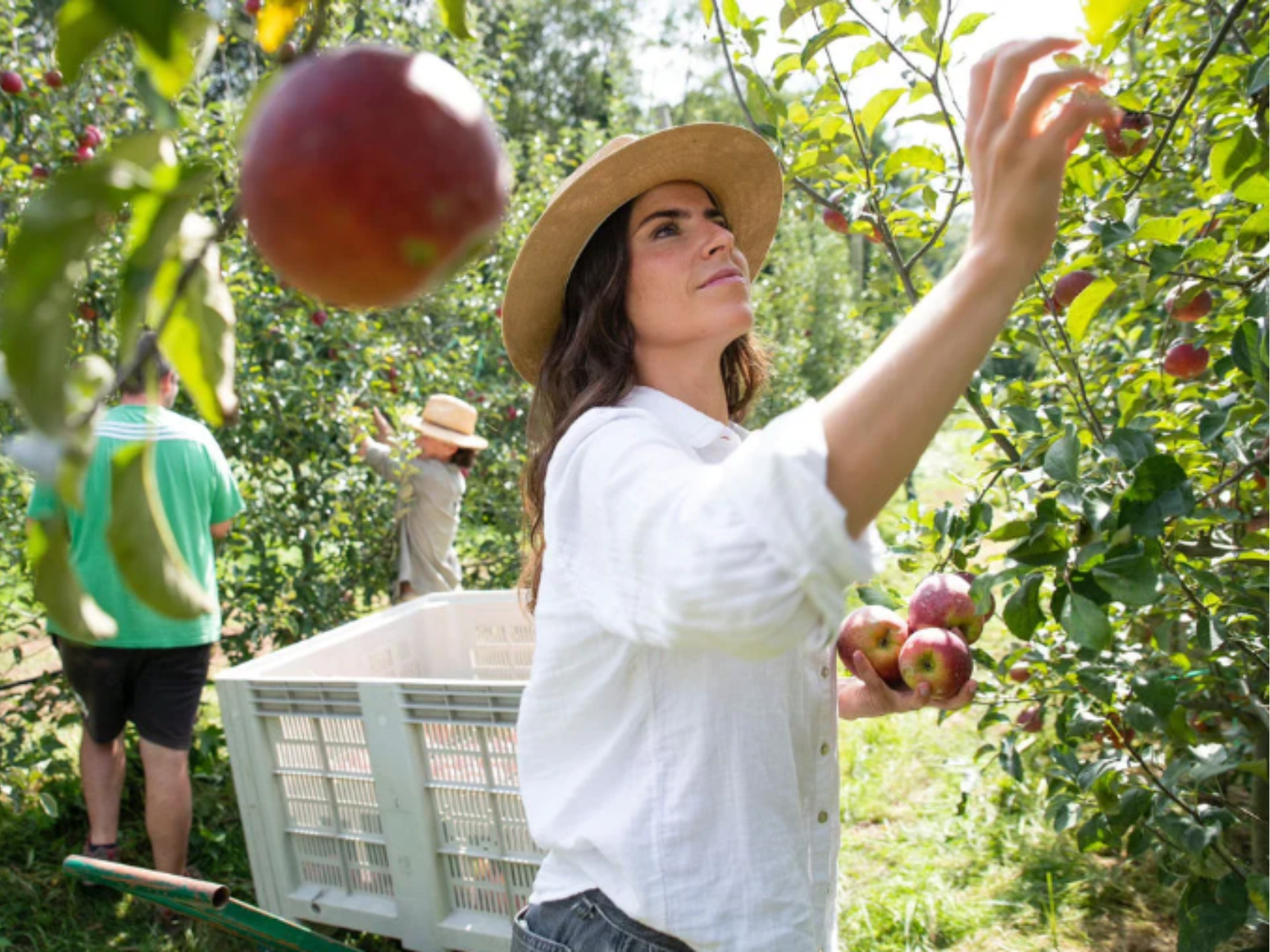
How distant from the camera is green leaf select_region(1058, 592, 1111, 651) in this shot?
3.32 ft

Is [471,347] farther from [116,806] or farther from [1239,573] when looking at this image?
[1239,573]

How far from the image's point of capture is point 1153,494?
1068 mm

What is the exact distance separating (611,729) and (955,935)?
75.1 inches

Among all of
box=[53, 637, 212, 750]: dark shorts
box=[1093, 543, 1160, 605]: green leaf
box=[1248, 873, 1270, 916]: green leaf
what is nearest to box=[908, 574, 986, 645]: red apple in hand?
box=[1093, 543, 1160, 605]: green leaf

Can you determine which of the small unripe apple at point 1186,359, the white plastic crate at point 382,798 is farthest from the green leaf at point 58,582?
the small unripe apple at point 1186,359

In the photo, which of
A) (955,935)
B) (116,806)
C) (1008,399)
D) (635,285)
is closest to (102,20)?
(635,285)

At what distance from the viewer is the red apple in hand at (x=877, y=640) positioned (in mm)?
1535

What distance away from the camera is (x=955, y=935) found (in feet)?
8.61

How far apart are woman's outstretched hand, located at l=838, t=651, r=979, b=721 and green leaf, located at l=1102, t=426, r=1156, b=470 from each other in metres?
0.36

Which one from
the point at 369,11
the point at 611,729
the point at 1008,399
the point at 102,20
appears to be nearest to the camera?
the point at 102,20

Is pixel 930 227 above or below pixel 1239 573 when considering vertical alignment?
above

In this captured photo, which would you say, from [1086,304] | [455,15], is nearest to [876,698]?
[1086,304]

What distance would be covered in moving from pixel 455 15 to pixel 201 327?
18 cm

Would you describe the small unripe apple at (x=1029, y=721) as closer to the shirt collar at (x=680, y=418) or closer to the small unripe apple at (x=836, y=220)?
the small unripe apple at (x=836, y=220)
